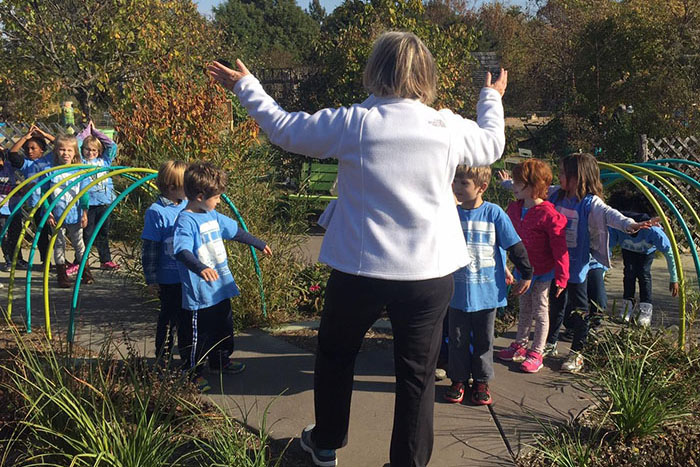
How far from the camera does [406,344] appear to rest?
2688mm

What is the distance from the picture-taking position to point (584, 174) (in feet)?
15.1

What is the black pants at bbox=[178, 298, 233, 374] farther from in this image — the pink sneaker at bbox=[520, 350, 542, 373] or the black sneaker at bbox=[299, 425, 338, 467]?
the pink sneaker at bbox=[520, 350, 542, 373]

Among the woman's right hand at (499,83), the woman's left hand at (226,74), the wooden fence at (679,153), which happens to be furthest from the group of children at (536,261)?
the wooden fence at (679,153)

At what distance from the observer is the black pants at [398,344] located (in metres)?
2.61

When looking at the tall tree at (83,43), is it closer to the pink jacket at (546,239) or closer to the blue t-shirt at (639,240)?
the blue t-shirt at (639,240)

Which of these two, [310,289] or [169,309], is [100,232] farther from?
[169,309]

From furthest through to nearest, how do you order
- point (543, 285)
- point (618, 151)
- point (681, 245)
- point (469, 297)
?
point (618, 151), point (681, 245), point (543, 285), point (469, 297)

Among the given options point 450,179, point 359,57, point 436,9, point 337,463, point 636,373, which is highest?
point 436,9

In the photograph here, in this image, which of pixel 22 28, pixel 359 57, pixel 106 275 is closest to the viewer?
pixel 106 275

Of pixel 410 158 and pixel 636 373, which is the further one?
pixel 636 373

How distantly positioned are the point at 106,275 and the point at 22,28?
780cm

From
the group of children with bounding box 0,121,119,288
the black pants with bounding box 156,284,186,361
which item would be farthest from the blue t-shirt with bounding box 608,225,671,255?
A: the group of children with bounding box 0,121,119,288

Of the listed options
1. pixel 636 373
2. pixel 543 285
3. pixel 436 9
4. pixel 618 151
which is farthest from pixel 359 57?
pixel 436 9

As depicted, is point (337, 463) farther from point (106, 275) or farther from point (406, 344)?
point (106, 275)
